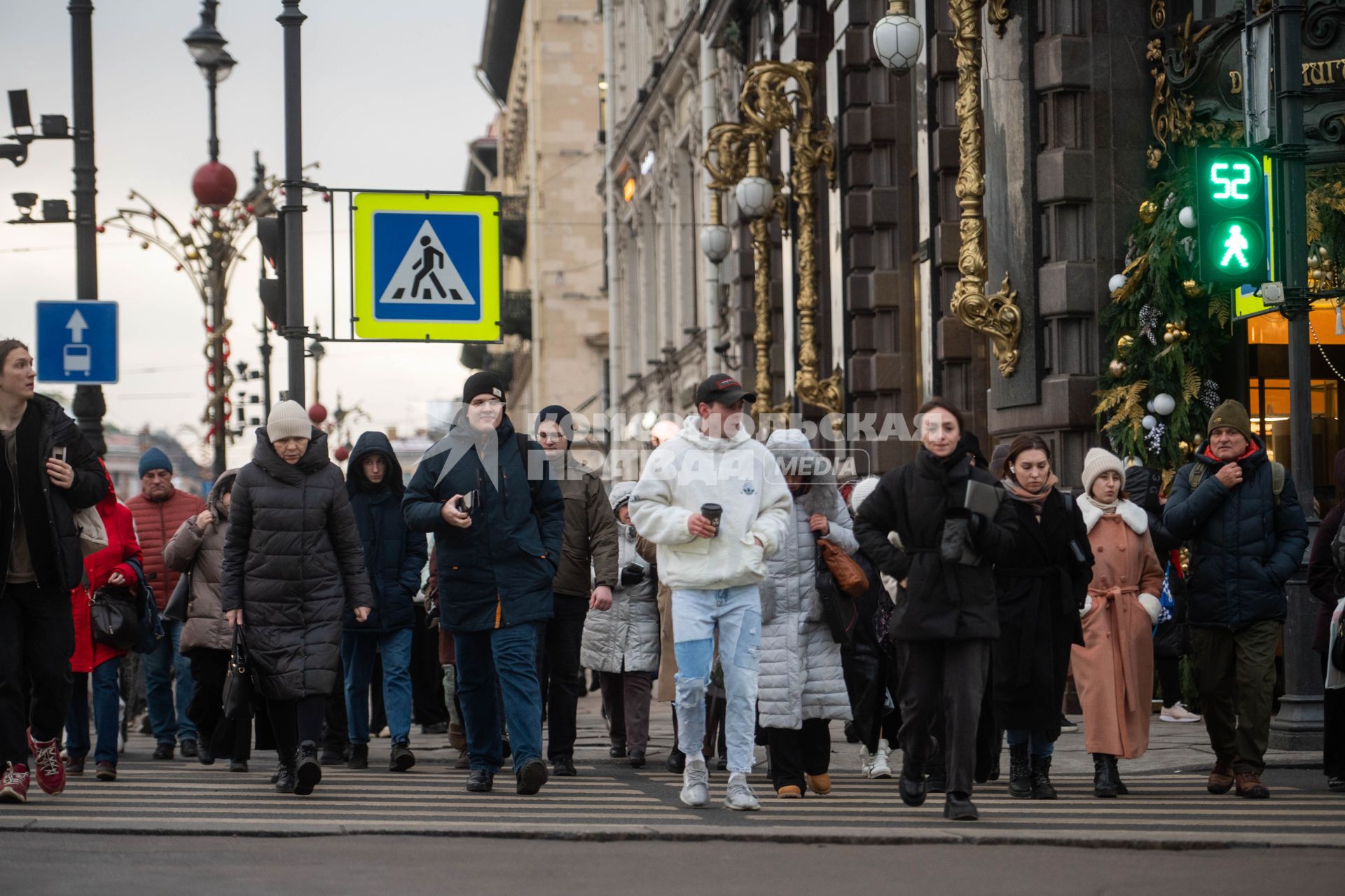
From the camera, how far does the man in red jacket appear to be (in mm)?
13164

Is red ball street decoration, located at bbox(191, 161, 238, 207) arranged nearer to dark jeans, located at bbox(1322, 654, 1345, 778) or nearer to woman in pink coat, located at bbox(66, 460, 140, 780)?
woman in pink coat, located at bbox(66, 460, 140, 780)

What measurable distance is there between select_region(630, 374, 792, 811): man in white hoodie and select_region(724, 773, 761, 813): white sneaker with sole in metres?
0.10

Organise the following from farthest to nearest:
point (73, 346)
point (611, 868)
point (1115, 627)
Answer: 1. point (73, 346)
2. point (1115, 627)
3. point (611, 868)

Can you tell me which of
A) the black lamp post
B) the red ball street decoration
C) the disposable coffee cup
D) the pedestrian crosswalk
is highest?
the black lamp post

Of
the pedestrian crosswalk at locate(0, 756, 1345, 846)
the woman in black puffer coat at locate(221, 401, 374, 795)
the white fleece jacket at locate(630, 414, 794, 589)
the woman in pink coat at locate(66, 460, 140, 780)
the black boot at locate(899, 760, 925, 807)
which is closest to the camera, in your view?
the pedestrian crosswalk at locate(0, 756, 1345, 846)

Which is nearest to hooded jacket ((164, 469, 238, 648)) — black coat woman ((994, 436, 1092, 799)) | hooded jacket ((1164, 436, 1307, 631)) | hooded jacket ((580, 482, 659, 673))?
hooded jacket ((580, 482, 659, 673))

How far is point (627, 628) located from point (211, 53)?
39.4 feet

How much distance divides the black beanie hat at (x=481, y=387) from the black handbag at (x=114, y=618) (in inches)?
104

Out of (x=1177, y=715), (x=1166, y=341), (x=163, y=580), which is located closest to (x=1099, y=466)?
(x=1166, y=341)

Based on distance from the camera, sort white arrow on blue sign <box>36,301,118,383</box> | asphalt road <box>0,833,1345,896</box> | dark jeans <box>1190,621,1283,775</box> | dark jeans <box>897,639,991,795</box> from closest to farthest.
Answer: asphalt road <box>0,833,1345,896</box>
dark jeans <box>897,639,991,795</box>
dark jeans <box>1190,621,1283,775</box>
white arrow on blue sign <box>36,301,118,383</box>

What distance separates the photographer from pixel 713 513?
9320 millimetres

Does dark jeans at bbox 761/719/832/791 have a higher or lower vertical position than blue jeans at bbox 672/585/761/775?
lower

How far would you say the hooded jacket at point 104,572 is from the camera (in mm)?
11539

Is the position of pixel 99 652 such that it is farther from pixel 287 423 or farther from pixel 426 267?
pixel 426 267
